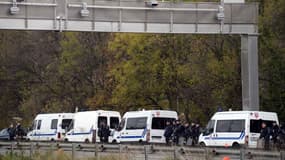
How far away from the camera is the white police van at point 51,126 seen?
52.3 meters

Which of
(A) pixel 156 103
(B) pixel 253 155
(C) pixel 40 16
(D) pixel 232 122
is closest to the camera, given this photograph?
(B) pixel 253 155

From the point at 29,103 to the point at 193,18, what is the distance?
33.4m

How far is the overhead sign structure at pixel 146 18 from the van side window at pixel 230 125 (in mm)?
6499

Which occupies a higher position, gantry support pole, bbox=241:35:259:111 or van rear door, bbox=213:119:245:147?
gantry support pole, bbox=241:35:259:111

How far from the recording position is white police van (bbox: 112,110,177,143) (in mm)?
43219

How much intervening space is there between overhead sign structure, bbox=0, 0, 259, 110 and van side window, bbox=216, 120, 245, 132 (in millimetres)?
6499

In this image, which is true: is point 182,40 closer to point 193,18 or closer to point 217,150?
point 193,18

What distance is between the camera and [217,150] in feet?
88.4

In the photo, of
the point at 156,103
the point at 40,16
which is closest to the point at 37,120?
the point at 156,103

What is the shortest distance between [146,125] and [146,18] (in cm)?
578

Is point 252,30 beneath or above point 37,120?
above

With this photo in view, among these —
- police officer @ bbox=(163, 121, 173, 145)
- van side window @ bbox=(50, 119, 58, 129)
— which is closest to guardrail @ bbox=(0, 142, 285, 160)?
police officer @ bbox=(163, 121, 173, 145)

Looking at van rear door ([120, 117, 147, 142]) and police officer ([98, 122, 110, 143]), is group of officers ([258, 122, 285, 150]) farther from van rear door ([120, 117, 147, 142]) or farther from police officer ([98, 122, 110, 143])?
police officer ([98, 122, 110, 143])

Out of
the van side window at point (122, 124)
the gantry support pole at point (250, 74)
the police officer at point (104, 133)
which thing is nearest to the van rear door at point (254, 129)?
the gantry support pole at point (250, 74)
